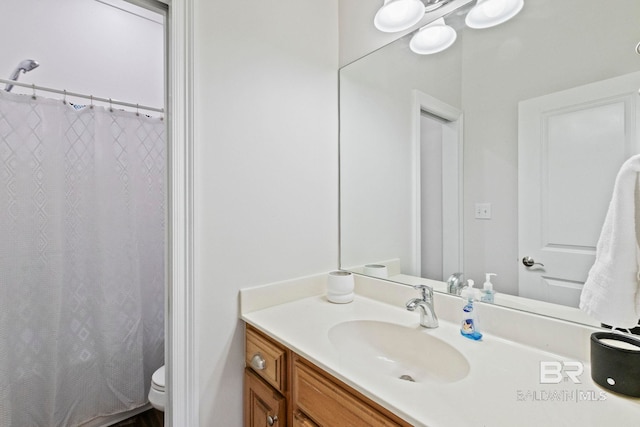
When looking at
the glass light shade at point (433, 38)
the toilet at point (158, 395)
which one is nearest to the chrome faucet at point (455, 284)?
the glass light shade at point (433, 38)

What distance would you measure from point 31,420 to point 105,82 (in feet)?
6.30

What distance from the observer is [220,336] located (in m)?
1.07

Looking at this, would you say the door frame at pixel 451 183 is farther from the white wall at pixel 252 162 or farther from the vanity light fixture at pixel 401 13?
the white wall at pixel 252 162

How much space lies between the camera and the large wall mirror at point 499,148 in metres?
0.80

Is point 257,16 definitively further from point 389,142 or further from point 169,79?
point 389,142

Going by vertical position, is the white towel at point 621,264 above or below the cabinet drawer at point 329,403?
above

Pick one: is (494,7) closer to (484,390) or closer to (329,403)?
(484,390)

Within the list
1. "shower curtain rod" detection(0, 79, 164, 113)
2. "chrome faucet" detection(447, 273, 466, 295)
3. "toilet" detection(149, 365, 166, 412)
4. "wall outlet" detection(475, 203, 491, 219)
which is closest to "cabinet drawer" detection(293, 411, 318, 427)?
"chrome faucet" detection(447, 273, 466, 295)

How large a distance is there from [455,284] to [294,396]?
666 millimetres

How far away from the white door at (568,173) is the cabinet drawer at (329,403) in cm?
64

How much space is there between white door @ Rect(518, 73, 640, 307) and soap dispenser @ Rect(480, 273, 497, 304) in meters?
0.08

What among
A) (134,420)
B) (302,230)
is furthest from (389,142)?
(134,420)

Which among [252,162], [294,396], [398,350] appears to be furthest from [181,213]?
[398,350]

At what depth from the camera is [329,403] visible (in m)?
0.75
